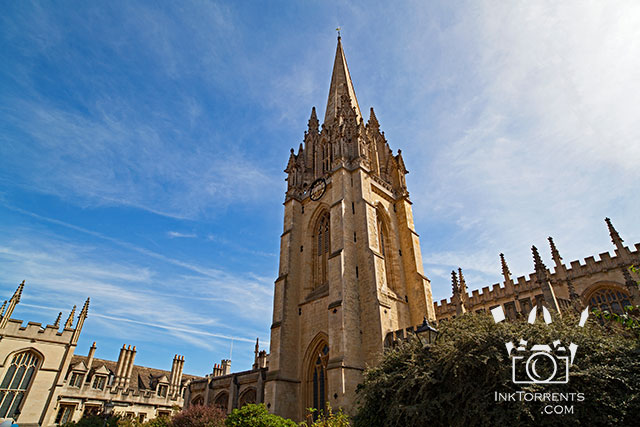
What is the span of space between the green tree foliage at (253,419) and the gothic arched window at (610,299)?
2012 cm

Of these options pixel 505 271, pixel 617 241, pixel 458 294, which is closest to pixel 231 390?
pixel 458 294

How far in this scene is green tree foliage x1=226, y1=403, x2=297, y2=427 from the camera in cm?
1417

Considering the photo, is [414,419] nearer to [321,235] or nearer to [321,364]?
[321,364]

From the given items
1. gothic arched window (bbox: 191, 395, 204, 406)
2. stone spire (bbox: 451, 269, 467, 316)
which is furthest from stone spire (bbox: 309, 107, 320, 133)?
gothic arched window (bbox: 191, 395, 204, 406)

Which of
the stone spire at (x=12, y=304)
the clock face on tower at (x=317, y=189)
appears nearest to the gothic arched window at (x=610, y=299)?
the clock face on tower at (x=317, y=189)

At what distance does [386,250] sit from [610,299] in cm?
1420

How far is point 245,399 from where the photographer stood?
80.9 feet

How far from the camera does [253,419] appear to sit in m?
14.2

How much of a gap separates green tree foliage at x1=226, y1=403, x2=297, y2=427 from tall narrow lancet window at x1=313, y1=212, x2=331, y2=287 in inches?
414

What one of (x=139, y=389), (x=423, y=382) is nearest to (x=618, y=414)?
(x=423, y=382)

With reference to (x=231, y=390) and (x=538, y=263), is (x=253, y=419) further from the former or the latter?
(x=538, y=263)

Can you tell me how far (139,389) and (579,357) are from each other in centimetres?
3576

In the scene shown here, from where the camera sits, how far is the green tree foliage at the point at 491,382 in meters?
8.06
